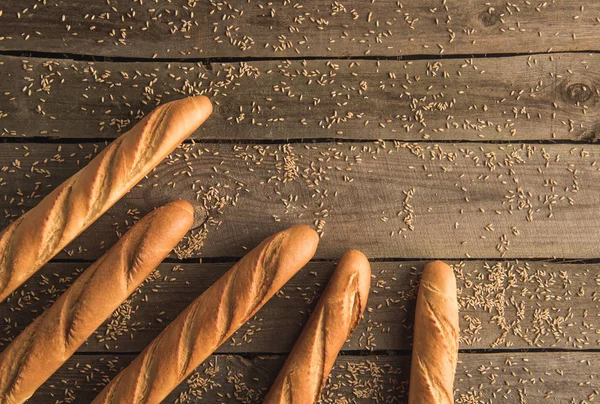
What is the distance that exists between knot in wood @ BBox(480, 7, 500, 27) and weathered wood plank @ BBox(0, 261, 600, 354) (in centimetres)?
85

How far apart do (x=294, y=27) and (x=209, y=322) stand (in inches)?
41.2

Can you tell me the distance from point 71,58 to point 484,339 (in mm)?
1771

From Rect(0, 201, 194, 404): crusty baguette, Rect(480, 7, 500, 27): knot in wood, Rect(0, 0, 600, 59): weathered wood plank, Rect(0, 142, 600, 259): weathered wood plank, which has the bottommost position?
Rect(0, 201, 194, 404): crusty baguette

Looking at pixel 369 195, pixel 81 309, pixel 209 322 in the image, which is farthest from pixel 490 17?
pixel 81 309

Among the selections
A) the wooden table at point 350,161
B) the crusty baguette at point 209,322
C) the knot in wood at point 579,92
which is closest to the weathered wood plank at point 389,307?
the wooden table at point 350,161

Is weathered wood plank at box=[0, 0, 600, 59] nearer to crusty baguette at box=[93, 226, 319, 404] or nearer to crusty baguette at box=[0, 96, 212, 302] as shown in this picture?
crusty baguette at box=[0, 96, 212, 302]

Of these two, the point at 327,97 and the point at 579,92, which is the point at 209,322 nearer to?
the point at 327,97

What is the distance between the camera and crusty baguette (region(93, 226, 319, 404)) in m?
1.42

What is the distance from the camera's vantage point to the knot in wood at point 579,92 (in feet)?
5.31

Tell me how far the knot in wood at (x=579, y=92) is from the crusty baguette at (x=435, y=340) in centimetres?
77

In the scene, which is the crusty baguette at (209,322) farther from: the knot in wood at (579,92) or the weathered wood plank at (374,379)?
the knot in wood at (579,92)

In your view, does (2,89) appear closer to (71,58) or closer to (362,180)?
(71,58)

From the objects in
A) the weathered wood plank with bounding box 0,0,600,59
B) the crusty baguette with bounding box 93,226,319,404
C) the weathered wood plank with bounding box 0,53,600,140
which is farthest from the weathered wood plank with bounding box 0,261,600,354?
the weathered wood plank with bounding box 0,0,600,59

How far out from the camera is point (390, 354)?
160 centimetres
